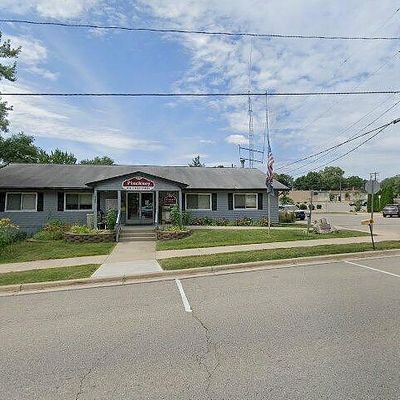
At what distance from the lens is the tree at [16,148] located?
19.8 m

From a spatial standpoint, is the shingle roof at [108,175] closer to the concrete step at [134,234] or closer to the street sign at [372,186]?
the concrete step at [134,234]

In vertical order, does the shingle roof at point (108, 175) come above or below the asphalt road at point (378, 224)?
above

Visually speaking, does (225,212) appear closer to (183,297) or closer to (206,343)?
(183,297)

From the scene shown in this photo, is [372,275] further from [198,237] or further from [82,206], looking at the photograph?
→ [82,206]

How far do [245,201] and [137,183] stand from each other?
7871 mm

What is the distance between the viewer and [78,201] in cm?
2150

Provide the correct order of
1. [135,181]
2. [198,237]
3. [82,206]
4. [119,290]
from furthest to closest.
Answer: [82,206] < [135,181] < [198,237] < [119,290]

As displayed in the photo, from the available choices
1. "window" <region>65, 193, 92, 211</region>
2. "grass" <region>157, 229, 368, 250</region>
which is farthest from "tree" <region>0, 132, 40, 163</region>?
"grass" <region>157, 229, 368, 250</region>

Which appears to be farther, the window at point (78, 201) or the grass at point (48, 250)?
the window at point (78, 201)

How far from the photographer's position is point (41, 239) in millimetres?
17031

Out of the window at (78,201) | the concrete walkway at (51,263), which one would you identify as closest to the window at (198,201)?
the window at (78,201)

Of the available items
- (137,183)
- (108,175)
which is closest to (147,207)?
(137,183)

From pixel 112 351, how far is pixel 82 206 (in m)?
18.1

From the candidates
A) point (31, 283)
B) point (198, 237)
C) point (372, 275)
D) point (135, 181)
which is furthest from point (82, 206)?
point (372, 275)
